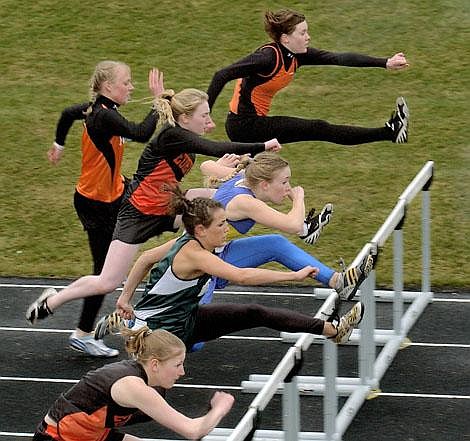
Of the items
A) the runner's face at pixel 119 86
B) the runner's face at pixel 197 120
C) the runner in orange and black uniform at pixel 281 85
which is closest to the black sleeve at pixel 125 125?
the runner's face at pixel 119 86

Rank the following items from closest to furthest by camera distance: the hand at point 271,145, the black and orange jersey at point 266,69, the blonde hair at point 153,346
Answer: the blonde hair at point 153,346 < the hand at point 271,145 < the black and orange jersey at point 266,69

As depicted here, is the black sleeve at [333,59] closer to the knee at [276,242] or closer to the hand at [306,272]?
the knee at [276,242]

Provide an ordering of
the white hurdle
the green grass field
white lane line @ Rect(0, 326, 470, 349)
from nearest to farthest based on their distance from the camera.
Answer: the white hurdle, white lane line @ Rect(0, 326, 470, 349), the green grass field

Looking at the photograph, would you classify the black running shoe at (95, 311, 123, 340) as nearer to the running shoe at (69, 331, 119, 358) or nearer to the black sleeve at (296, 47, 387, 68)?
the running shoe at (69, 331, 119, 358)

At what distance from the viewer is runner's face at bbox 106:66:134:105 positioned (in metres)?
9.27

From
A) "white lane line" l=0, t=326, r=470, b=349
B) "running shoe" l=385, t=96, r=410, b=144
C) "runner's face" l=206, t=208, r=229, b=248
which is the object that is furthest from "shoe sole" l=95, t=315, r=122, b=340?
"running shoe" l=385, t=96, r=410, b=144

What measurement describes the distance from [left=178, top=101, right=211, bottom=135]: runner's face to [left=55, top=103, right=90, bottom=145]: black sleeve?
1027 millimetres

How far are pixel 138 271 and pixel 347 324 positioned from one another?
142 centimetres

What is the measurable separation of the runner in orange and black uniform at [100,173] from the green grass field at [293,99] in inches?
72.6

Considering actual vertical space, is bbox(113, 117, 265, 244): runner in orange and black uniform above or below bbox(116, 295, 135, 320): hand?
above

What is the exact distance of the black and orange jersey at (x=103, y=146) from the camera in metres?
9.24

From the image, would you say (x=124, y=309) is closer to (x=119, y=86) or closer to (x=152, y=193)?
(x=152, y=193)

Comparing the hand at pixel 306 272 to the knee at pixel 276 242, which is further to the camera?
the knee at pixel 276 242

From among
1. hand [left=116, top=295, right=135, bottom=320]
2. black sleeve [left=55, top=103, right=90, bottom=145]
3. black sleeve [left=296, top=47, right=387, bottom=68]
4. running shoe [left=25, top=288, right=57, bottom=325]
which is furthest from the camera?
black sleeve [left=296, top=47, right=387, bottom=68]
